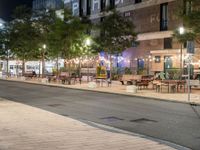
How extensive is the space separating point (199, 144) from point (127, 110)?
748cm

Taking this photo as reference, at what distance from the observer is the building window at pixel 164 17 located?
49.2 meters

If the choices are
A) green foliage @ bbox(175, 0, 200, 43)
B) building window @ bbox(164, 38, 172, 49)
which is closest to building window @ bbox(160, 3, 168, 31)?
building window @ bbox(164, 38, 172, 49)

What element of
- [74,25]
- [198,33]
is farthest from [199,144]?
[74,25]

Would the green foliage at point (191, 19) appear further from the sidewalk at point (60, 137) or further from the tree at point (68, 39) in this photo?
the sidewalk at point (60, 137)

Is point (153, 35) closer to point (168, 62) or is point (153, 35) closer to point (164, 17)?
point (164, 17)

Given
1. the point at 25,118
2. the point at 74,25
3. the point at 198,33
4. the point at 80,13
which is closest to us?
the point at 25,118

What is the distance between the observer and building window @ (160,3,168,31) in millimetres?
49219

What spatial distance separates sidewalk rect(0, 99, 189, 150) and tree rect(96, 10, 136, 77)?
28.1 metres

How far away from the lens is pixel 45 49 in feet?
175

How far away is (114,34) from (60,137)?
31.6 metres

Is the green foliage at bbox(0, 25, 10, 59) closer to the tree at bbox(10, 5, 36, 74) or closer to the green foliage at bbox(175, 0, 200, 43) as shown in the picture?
the tree at bbox(10, 5, 36, 74)

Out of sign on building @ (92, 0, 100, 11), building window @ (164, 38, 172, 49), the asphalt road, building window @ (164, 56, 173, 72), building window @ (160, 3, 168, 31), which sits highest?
sign on building @ (92, 0, 100, 11)

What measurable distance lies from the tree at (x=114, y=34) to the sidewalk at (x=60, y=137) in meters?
28.1

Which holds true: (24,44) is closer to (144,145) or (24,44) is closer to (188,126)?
(188,126)
